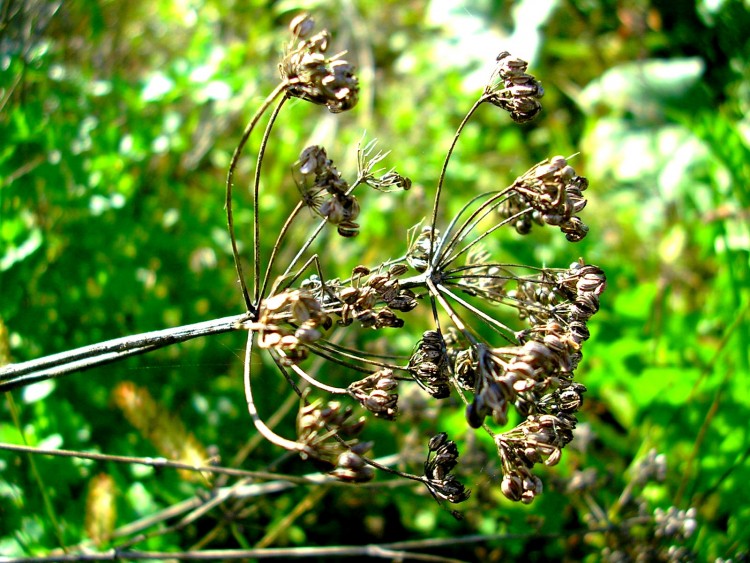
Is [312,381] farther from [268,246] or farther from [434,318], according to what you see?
[268,246]

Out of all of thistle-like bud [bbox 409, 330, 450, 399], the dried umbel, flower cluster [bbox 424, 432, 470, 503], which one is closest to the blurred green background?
the dried umbel

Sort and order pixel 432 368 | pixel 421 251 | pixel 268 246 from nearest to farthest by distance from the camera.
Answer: pixel 432 368 < pixel 421 251 < pixel 268 246

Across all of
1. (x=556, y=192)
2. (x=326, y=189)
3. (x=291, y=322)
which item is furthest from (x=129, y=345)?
(x=556, y=192)

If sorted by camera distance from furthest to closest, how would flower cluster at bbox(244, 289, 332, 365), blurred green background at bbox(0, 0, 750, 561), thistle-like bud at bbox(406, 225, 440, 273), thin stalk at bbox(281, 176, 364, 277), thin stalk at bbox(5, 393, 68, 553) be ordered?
blurred green background at bbox(0, 0, 750, 561)
thin stalk at bbox(5, 393, 68, 553)
thistle-like bud at bbox(406, 225, 440, 273)
thin stalk at bbox(281, 176, 364, 277)
flower cluster at bbox(244, 289, 332, 365)

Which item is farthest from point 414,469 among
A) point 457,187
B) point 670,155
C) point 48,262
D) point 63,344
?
point 670,155

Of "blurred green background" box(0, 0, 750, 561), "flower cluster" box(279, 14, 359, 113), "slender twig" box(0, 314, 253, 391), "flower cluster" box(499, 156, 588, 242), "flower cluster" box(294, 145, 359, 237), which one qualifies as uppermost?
"flower cluster" box(279, 14, 359, 113)

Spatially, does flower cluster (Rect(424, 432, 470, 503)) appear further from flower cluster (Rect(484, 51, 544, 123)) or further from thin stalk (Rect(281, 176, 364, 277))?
flower cluster (Rect(484, 51, 544, 123))
